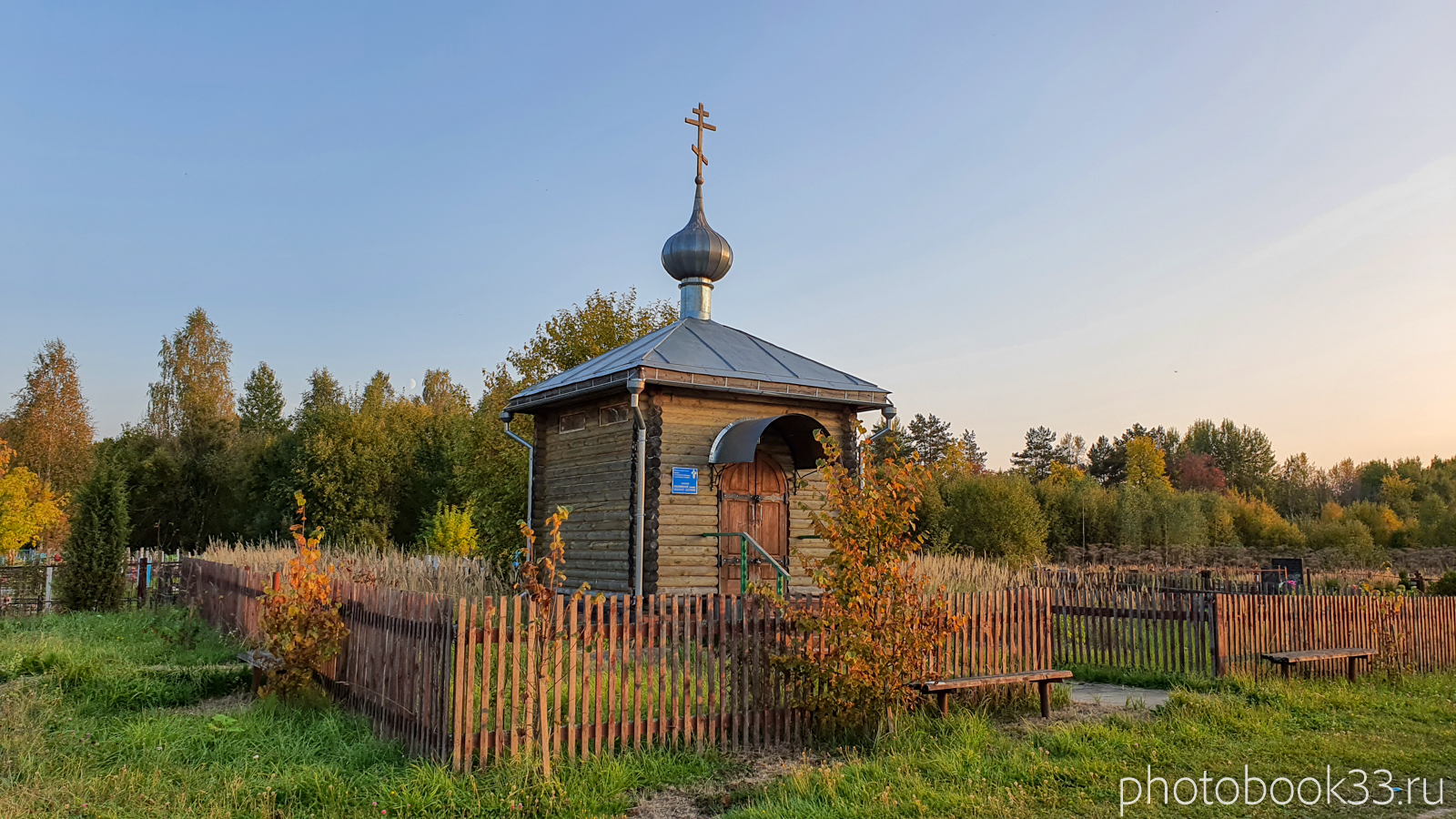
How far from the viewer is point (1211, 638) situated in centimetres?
1109

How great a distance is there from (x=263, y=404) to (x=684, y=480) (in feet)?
158

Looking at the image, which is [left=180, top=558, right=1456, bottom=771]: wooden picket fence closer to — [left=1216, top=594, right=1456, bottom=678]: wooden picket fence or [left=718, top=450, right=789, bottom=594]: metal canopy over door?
[left=1216, top=594, right=1456, bottom=678]: wooden picket fence

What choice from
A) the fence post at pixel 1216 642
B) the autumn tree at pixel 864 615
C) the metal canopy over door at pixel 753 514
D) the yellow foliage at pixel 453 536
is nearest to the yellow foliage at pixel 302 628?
the autumn tree at pixel 864 615

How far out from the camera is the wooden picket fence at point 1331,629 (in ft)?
36.6

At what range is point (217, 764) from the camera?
651 centimetres

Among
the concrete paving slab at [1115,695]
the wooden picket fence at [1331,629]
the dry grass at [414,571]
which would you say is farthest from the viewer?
the dry grass at [414,571]

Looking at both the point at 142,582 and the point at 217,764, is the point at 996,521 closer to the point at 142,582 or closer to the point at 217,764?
the point at 142,582

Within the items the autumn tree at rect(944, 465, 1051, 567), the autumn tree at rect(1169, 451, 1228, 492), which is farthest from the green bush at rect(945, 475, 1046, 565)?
the autumn tree at rect(1169, 451, 1228, 492)

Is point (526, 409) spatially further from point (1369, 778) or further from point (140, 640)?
point (1369, 778)

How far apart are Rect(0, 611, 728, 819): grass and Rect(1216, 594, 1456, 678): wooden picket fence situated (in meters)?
7.11

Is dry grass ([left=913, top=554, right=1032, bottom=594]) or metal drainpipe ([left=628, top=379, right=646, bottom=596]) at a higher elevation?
metal drainpipe ([left=628, top=379, right=646, bottom=596])

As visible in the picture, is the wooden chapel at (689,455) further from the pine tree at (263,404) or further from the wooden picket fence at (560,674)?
the pine tree at (263,404)

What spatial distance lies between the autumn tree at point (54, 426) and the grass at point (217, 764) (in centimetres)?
3707

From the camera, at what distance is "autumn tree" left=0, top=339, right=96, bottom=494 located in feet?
132
